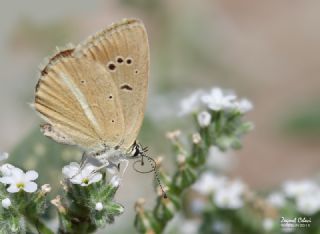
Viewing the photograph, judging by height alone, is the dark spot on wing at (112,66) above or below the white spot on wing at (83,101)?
above

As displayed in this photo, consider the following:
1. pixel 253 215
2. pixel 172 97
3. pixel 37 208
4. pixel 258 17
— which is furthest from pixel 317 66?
pixel 37 208

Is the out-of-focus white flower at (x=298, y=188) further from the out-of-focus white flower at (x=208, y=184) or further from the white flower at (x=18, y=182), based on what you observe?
the white flower at (x=18, y=182)

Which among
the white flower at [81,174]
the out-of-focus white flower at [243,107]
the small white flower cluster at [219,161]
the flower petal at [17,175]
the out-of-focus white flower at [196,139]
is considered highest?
the small white flower cluster at [219,161]

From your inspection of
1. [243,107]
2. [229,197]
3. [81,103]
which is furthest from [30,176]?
[229,197]

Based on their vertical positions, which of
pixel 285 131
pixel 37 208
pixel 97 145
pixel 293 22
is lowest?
pixel 37 208

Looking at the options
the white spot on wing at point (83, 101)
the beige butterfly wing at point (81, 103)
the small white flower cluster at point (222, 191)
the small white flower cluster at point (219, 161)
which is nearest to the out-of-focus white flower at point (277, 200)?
the small white flower cluster at point (222, 191)

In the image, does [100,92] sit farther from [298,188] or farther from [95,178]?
[298,188]

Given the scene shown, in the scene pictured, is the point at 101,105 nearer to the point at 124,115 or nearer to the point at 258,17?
the point at 124,115
